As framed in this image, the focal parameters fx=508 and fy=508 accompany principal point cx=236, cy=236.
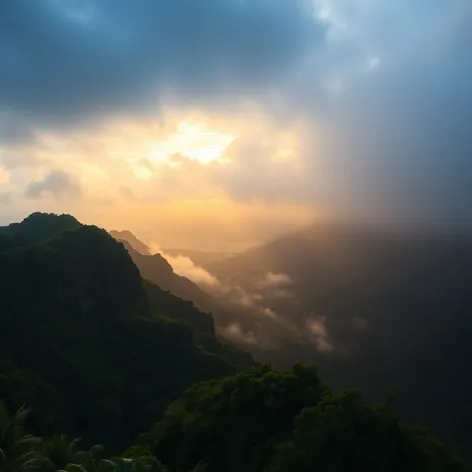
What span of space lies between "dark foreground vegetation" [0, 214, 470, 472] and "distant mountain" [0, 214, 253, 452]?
0.82ft

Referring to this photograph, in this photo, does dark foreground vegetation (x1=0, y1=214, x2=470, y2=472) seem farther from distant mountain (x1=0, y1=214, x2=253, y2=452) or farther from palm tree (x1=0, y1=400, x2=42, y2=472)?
distant mountain (x1=0, y1=214, x2=253, y2=452)

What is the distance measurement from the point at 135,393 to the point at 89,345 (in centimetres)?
1525

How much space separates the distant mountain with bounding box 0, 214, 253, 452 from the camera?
8594 cm

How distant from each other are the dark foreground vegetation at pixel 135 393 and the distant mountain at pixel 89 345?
25cm

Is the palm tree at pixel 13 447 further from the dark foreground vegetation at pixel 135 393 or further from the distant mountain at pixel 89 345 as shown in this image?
the distant mountain at pixel 89 345

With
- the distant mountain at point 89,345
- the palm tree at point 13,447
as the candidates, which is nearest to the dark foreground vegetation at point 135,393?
the palm tree at point 13,447

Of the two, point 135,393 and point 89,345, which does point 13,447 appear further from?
point 89,345

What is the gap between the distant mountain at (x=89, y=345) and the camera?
8594 centimetres

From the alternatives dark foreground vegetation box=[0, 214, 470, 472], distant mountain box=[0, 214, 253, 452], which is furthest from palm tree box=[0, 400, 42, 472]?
distant mountain box=[0, 214, 253, 452]

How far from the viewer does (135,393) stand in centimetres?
9969

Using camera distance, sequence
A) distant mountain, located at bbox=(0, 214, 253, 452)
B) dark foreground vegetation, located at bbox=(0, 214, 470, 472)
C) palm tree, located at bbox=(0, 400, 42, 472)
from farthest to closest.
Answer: distant mountain, located at bbox=(0, 214, 253, 452), dark foreground vegetation, located at bbox=(0, 214, 470, 472), palm tree, located at bbox=(0, 400, 42, 472)

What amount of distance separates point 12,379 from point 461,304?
14184 cm

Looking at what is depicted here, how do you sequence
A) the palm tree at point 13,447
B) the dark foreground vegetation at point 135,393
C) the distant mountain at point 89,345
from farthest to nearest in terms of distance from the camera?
the distant mountain at point 89,345, the dark foreground vegetation at point 135,393, the palm tree at point 13,447

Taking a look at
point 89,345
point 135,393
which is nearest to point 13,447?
point 135,393
